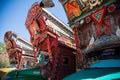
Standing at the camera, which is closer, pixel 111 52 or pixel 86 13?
pixel 111 52

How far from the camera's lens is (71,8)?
852cm

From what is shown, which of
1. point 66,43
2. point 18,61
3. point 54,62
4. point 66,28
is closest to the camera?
point 54,62

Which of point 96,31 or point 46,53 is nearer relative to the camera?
point 96,31

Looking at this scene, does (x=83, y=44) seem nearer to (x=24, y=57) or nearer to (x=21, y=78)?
(x=21, y=78)

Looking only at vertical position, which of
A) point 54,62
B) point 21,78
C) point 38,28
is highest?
point 38,28

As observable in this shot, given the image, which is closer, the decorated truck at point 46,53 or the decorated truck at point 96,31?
the decorated truck at point 96,31

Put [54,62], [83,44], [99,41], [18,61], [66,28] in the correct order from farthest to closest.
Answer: [18,61] < [66,28] < [54,62] < [83,44] < [99,41]

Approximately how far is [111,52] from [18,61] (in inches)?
376

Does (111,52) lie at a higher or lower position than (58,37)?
lower

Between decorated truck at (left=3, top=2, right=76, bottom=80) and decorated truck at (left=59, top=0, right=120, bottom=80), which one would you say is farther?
decorated truck at (left=3, top=2, right=76, bottom=80)

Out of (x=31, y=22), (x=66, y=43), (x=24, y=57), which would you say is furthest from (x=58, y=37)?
(x=24, y=57)

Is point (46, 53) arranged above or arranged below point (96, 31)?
below

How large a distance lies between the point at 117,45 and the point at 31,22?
6.32 m

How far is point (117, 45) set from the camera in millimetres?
6273
